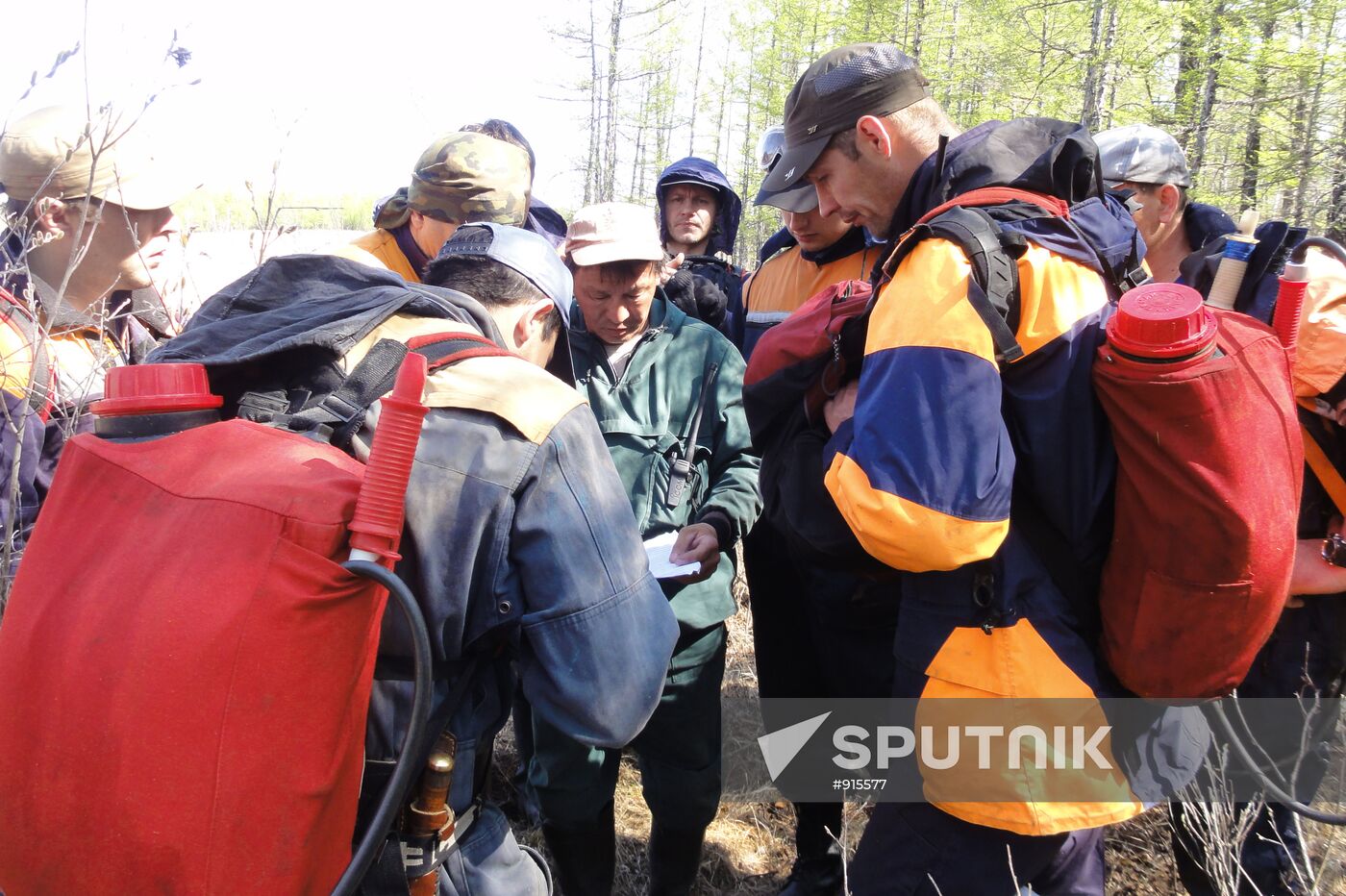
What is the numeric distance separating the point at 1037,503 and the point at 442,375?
3.72ft

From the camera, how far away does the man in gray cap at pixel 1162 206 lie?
10.6 ft

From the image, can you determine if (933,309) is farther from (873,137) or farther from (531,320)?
(531,320)

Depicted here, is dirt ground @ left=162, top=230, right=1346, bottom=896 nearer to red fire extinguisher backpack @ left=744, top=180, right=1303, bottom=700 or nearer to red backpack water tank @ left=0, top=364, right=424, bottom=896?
red fire extinguisher backpack @ left=744, top=180, right=1303, bottom=700

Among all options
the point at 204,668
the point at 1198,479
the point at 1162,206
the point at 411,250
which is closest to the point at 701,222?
the point at 411,250

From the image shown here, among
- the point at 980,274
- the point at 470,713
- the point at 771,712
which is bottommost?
the point at 771,712

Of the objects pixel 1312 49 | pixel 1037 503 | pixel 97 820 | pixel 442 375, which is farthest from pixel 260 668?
pixel 1312 49

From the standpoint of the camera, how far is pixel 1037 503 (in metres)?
1.62

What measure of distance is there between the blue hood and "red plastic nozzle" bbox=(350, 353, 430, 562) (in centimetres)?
356

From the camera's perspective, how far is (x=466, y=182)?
2.71 metres

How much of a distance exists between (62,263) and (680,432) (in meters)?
1.84

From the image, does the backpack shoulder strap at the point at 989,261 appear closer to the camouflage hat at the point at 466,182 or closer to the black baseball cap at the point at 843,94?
the black baseball cap at the point at 843,94

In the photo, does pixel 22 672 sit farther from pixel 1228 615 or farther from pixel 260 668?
pixel 1228 615

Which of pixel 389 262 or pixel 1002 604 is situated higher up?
pixel 389 262

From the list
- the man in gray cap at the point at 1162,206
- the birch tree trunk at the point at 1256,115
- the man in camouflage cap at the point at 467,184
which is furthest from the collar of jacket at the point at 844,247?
the birch tree trunk at the point at 1256,115
